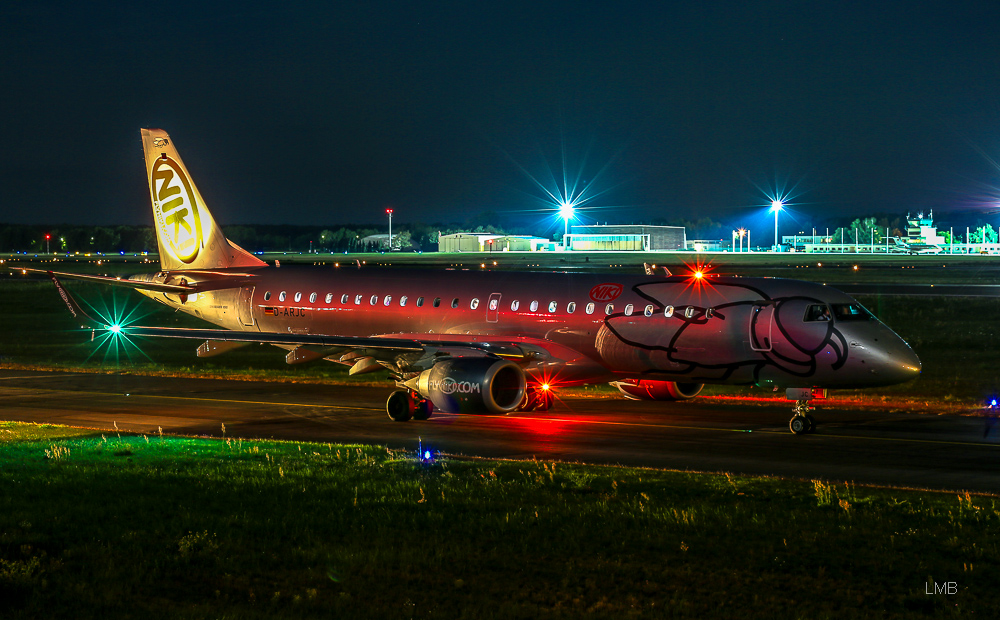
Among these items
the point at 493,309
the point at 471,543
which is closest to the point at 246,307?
the point at 493,309

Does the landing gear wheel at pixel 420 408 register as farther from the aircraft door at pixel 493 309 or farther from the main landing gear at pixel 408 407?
the aircraft door at pixel 493 309

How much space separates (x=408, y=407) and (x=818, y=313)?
10.5 meters

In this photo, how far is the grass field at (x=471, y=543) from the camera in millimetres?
11586

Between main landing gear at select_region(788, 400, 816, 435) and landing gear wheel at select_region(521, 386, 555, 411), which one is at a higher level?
landing gear wheel at select_region(521, 386, 555, 411)

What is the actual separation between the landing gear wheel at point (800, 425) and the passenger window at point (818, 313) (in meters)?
2.33

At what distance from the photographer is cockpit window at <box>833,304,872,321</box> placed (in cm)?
2484

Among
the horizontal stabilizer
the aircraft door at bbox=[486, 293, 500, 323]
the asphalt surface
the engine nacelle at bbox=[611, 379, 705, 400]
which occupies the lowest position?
the asphalt surface

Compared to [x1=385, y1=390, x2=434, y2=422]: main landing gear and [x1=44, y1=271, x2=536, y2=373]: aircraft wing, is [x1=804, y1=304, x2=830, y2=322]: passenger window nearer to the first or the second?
[x1=44, y1=271, x2=536, y2=373]: aircraft wing

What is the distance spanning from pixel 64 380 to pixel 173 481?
808 inches

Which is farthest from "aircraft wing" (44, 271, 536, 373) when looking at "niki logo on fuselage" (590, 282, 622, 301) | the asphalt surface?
"niki logo on fuselage" (590, 282, 622, 301)

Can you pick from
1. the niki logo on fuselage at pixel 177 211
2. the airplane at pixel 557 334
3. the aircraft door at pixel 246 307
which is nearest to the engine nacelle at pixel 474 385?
the airplane at pixel 557 334

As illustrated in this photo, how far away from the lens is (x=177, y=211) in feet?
124

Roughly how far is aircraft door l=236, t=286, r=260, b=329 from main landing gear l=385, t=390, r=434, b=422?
9589 mm

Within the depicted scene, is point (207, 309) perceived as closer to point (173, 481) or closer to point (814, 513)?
point (173, 481)
